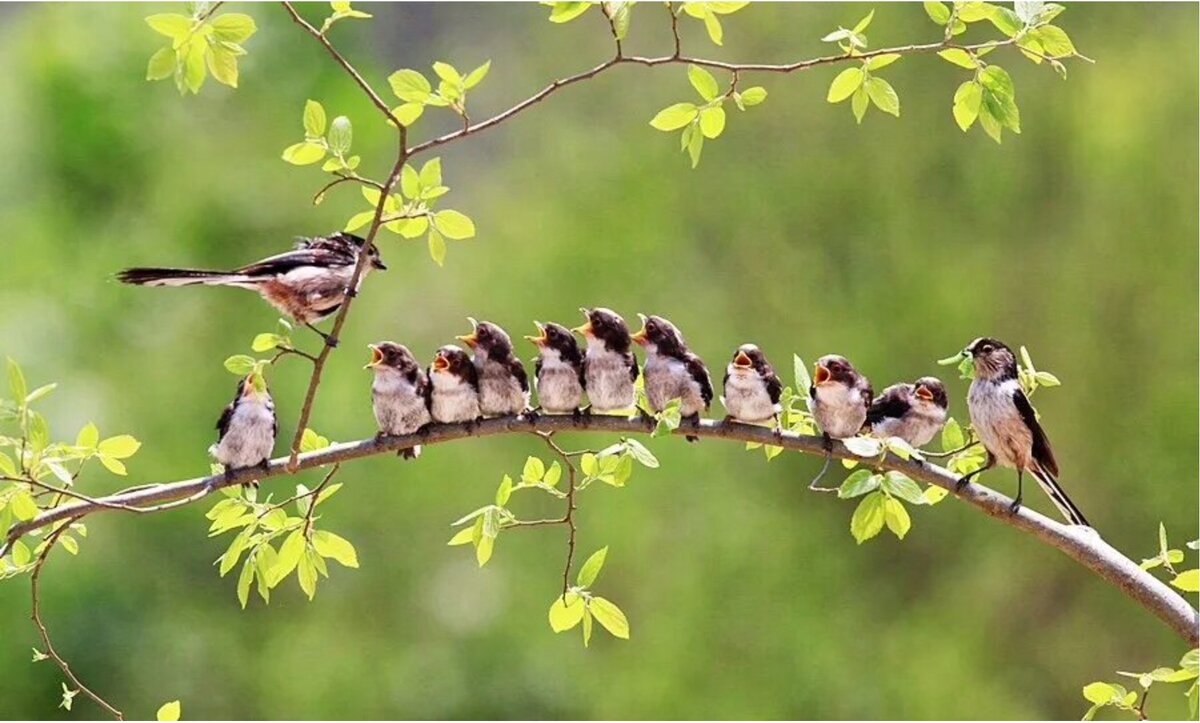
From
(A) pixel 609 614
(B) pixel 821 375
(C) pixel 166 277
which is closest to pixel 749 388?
(B) pixel 821 375

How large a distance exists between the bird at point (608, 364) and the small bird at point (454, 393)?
0.91 ft

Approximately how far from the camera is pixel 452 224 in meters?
3.09

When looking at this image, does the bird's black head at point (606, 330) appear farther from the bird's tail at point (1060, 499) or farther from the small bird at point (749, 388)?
the bird's tail at point (1060, 499)

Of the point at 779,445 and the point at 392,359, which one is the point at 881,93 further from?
the point at 392,359

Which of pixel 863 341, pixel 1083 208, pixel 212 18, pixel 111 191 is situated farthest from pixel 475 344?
pixel 111 191

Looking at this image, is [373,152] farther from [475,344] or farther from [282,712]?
[475,344]

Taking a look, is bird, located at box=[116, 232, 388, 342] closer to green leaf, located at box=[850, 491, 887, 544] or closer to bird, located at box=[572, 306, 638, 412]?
bird, located at box=[572, 306, 638, 412]

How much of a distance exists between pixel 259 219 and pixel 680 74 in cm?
398

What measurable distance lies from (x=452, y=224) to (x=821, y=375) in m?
1.02

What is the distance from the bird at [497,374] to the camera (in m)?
3.74

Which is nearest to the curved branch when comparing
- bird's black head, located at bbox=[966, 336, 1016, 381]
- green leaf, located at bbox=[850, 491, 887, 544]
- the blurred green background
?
green leaf, located at bbox=[850, 491, 887, 544]

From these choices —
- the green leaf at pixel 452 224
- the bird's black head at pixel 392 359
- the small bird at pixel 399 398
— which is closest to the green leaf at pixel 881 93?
the green leaf at pixel 452 224

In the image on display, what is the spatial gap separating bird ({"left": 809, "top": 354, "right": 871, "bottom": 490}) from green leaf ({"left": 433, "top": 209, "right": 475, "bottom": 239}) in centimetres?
83

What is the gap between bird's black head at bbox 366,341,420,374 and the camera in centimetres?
397
